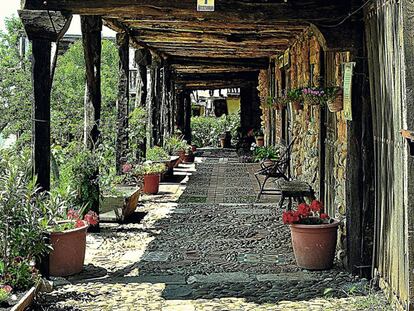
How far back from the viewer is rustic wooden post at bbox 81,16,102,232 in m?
7.03

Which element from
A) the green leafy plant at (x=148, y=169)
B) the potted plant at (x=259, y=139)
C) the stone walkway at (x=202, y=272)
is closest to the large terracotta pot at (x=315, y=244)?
the stone walkway at (x=202, y=272)

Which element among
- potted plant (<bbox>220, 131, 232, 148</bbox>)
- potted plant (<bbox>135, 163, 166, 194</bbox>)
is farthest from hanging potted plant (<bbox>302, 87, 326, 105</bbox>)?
potted plant (<bbox>220, 131, 232, 148</bbox>)

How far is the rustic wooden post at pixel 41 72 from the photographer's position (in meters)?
5.03

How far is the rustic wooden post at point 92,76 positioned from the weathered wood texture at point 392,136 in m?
3.48

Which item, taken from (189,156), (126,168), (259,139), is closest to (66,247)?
(126,168)

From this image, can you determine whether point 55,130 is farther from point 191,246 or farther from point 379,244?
point 379,244

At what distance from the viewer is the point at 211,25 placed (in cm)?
753

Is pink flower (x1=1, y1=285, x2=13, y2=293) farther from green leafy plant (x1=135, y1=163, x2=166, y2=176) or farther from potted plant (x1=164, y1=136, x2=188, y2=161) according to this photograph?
potted plant (x1=164, y1=136, x2=188, y2=161)

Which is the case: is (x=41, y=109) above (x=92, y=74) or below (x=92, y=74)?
below

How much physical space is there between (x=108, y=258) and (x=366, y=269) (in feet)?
8.14

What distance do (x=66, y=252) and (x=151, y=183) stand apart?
511 centimetres

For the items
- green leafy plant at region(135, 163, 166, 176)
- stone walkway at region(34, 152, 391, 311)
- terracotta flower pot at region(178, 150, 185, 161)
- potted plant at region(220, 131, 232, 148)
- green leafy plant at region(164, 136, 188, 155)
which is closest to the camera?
stone walkway at region(34, 152, 391, 311)

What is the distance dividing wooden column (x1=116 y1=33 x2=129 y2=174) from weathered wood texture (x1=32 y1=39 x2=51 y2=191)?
356 centimetres

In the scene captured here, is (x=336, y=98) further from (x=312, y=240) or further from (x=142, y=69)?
(x=142, y=69)
